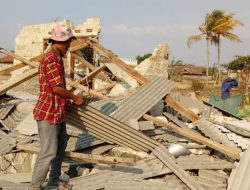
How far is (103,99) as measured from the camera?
6.42 m

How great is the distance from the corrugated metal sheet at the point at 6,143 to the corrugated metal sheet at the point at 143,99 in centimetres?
151

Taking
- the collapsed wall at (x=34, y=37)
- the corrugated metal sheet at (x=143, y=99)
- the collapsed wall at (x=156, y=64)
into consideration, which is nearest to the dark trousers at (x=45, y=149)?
the corrugated metal sheet at (x=143, y=99)

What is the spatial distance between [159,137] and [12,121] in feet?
8.25

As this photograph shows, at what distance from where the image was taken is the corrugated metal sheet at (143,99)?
542 centimetres

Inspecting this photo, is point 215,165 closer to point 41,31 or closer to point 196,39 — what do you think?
point 41,31

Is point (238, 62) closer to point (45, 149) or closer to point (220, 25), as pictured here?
point (220, 25)

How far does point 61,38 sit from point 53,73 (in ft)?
1.11

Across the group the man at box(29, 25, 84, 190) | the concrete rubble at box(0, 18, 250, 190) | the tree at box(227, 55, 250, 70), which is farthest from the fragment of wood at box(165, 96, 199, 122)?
the tree at box(227, 55, 250, 70)

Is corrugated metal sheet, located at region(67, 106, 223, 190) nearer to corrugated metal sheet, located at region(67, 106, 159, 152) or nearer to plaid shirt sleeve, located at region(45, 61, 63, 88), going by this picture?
corrugated metal sheet, located at region(67, 106, 159, 152)

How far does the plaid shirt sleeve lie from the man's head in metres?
0.19

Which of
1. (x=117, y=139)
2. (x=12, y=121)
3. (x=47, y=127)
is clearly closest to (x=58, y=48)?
(x=47, y=127)

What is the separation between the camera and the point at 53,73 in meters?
3.23

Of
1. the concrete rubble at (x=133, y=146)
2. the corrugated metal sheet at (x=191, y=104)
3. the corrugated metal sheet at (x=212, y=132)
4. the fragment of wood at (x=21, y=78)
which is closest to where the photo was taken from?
the concrete rubble at (x=133, y=146)

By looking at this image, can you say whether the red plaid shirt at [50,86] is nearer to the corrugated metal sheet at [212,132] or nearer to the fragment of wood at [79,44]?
the corrugated metal sheet at [212,132]
